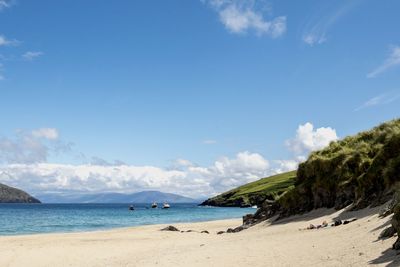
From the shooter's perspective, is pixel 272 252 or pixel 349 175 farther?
pixel 349 175

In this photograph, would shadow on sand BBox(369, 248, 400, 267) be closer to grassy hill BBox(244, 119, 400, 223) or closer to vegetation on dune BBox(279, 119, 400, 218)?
grassy hill BBox(244, 119, 400, 223)

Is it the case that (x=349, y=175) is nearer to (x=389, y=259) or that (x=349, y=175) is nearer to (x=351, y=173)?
(x=351, y=173)

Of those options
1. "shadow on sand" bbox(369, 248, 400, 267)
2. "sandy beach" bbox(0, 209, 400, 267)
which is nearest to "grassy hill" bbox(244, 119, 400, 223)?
"sandy beach" bbox(0, 209, 400, 267)

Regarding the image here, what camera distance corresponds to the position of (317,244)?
23062mm

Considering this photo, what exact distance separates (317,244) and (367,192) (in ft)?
44.3

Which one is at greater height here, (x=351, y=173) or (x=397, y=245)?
(x=351, y=173)

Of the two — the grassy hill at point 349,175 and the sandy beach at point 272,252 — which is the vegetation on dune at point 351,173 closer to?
the grassy hill at point 349,175

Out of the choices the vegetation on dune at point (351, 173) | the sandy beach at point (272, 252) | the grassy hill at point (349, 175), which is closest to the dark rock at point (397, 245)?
the sandy beach at point (272, 252)

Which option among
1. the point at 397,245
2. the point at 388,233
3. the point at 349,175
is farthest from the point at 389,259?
the point at 349,175

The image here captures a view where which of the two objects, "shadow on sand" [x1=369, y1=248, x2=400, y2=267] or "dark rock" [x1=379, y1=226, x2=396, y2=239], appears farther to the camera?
"dark rock" [x1=379, y1=226, x2=396, y2=239]

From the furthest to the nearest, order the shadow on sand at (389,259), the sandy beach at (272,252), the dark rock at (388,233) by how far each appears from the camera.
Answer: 1. the dark rock at (388,233)
2. the sandy beach at (272,252)
3. the shadow on sand at (389,259)

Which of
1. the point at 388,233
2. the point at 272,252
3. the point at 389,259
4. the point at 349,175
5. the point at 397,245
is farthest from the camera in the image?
Result: the point at 349,175

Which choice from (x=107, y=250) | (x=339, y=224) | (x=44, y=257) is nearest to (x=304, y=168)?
(x=339, y=224)

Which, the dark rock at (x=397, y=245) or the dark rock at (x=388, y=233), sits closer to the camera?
the dark rock at (x=397, y=245)
